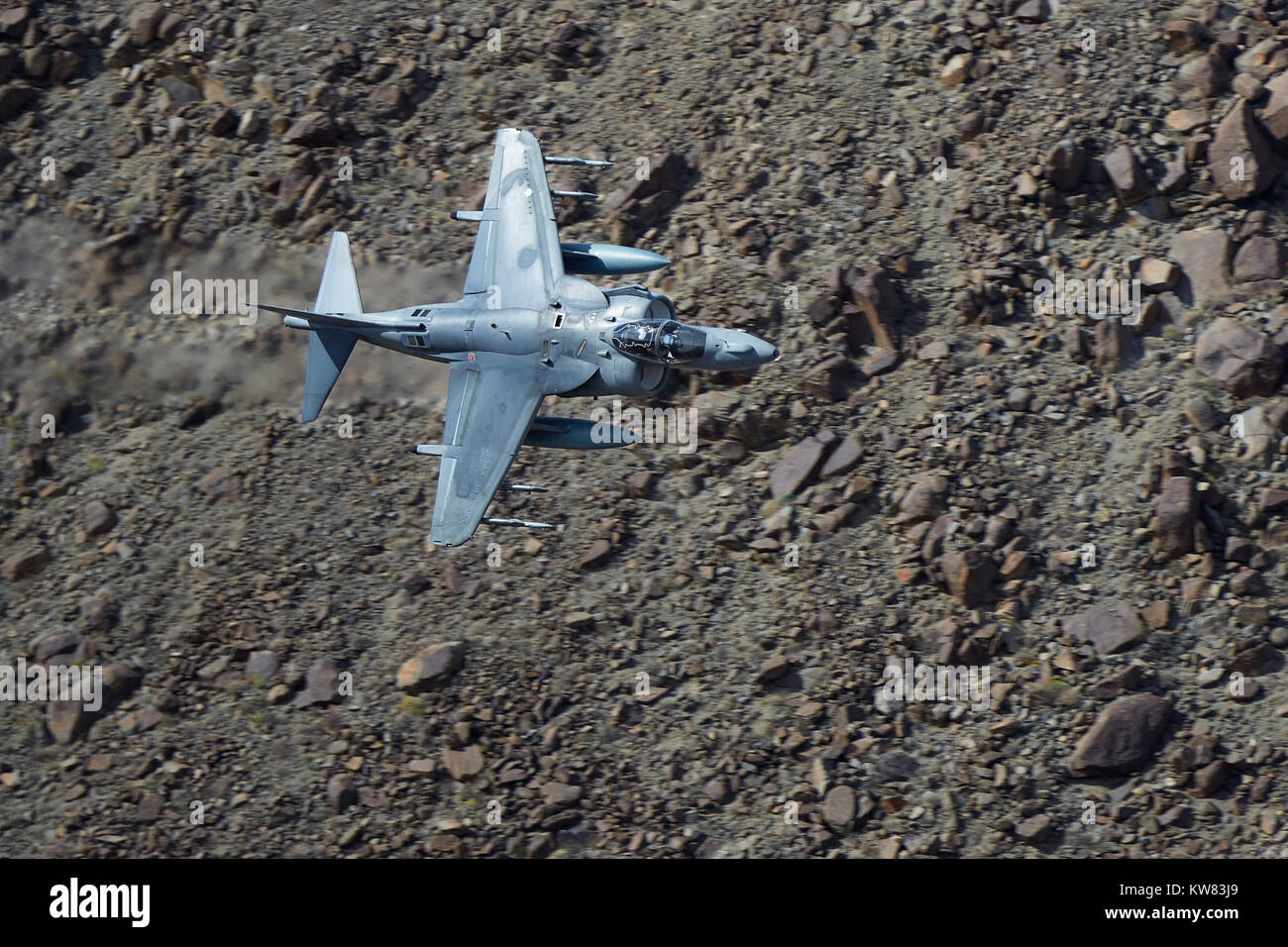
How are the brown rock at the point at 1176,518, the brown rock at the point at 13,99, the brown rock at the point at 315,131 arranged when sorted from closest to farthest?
the brown rock at the point at 1176,518
the brown rock at the point at 315,131
the brown rock at the point at 13,99

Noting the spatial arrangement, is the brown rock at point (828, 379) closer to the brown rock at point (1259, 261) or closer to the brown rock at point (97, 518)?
the brown rock at point (1259, 261)

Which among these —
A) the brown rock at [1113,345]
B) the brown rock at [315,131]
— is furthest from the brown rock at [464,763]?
the brown rock at [315,131]

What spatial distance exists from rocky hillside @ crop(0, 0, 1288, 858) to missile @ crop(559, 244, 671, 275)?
13.2 ft

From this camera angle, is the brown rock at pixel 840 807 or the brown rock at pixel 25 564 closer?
the brown rock at pixel 840 807

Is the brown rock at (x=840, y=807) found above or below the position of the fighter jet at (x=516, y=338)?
below

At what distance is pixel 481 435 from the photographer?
2908 centimetres

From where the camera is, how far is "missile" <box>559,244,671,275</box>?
30.1 metres

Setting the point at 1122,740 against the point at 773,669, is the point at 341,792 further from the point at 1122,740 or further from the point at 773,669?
the point at 1122,740

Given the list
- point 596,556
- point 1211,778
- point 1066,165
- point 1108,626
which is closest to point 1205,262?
point 1066,165

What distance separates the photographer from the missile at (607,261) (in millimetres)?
30078

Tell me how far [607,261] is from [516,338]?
2.82m

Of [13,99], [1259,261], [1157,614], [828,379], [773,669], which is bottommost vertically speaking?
[773,669]

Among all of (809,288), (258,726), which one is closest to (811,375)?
(809,288)

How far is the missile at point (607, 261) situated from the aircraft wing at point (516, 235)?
18.4 inches
